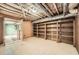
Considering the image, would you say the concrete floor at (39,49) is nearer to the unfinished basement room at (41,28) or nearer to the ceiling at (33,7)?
the unfinished basement room at (41,28)

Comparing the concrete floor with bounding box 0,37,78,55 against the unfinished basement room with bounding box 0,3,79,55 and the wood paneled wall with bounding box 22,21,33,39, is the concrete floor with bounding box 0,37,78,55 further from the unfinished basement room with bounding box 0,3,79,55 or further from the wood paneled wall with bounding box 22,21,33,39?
the wood paneled wall with bounding box 22,21,33,39

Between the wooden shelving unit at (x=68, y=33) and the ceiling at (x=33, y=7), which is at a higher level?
the ceiling at (x=33, y=7)

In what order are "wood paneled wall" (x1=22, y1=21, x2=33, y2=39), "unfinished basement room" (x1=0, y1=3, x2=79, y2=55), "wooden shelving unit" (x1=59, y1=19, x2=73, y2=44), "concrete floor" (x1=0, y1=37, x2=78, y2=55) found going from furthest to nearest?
"wood paneled wall" (x1=22, y1=21, x2=33, y2=39) → "wooden shelving unit" (x1=59, y1=19, x2=73, y2=44) → "unfinished basement room" (x1=0, y1=3, x2=79, y2=55) → "concrete floor" (x1=0, y1=37, x2=78, y2=55)

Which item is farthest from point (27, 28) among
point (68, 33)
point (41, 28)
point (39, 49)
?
point (39, 49)

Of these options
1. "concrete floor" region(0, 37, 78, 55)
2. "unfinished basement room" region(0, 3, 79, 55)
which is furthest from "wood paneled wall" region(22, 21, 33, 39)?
"concrete floor" region(0, 37, 78, 55)

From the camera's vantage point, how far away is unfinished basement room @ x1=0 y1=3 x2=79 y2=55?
7.78ft

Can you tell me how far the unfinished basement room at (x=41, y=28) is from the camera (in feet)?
7.78

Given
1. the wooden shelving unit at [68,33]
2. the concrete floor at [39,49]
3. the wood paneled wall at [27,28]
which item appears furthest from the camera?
the wood paneled wall at [27,28]

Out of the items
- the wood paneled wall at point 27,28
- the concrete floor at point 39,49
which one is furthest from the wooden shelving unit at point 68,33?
the wood paneled wall at point 27,28

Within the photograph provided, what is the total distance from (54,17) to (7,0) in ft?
7.55

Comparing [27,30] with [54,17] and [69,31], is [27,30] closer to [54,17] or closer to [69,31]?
[54,17]

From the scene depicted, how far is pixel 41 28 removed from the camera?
571cm

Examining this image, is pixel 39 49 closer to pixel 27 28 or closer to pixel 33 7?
pixel 33 7
